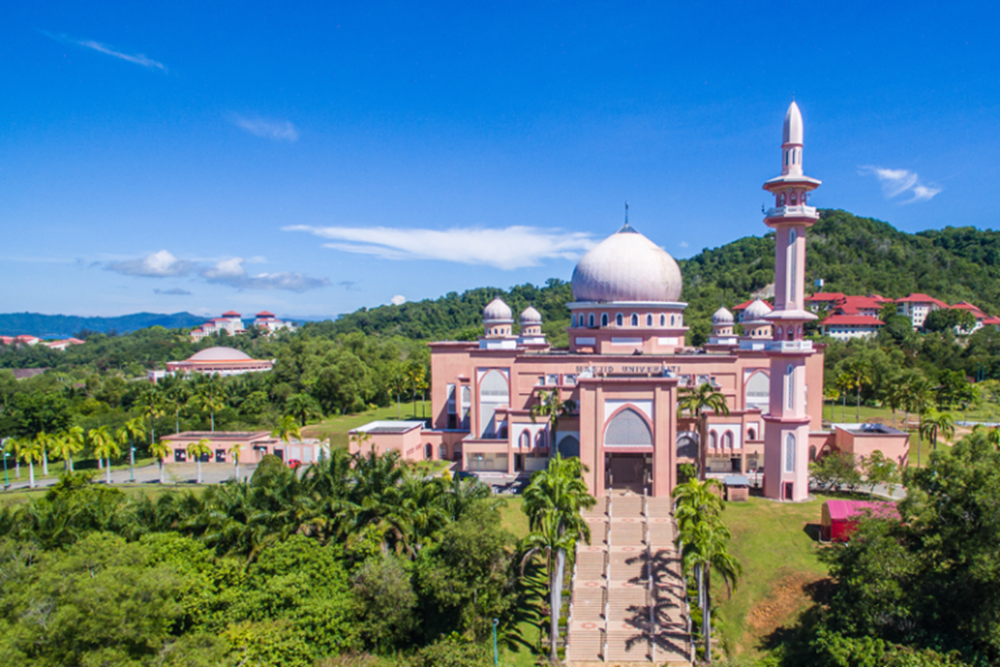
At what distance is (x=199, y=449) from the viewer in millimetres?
44469

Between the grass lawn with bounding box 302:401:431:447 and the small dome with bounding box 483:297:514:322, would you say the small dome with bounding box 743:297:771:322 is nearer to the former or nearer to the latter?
the small dome with bounding box 483:297:514:322

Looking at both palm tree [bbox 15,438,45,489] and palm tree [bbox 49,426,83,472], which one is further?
palm tree [bbox 49,426,83,472]

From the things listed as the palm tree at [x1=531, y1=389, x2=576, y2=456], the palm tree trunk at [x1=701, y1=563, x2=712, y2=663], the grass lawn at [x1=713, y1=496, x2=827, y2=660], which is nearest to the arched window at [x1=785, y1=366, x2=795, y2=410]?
the grass lawn at [x1=713, y1=496, x2=827, y2=660]

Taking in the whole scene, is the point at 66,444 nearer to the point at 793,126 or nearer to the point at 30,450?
the point at 30,450

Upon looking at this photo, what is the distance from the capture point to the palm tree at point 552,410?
37.5 metres

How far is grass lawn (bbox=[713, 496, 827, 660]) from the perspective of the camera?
24500 millimetres

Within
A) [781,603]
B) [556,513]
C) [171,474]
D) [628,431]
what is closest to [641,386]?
[628,431]

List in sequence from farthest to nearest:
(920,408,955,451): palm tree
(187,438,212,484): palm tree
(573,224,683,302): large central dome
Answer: (187,438,212,484): palm tree → (573,224,683,302): large central dome → (920,408,955,451): palm tree

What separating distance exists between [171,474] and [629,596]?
117 ft

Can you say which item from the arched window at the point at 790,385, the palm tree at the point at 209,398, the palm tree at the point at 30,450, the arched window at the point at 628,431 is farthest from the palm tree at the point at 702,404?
the palm tree at the point at 30,450

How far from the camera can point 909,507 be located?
2191cm

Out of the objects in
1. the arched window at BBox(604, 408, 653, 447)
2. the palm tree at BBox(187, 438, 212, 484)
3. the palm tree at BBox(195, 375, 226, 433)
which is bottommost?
the palm tree at BBox(187, 438, 212, 484)

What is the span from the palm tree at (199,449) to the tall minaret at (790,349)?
38497mm

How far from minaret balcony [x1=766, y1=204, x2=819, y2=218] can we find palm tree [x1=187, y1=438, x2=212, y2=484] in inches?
1654
